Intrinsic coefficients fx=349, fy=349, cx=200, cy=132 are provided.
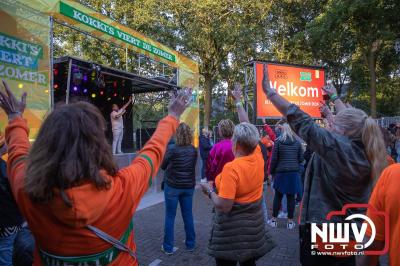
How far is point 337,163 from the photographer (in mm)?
2277

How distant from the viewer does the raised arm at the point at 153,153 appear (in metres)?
1.67

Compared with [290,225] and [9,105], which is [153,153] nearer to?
[9,105]

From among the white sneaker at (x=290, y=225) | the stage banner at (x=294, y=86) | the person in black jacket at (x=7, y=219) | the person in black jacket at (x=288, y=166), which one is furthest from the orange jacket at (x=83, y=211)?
the stage banner at (x=294, y=86)

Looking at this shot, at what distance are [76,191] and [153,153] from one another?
51 centimetres

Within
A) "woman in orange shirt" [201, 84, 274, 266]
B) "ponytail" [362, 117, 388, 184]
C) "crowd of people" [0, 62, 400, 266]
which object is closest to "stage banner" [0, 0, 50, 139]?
"crowd of people" [0, 62, 400, 266]

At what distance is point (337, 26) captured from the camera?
1720 cm

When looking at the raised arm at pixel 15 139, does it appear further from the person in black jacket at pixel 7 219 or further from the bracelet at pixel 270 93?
the bracelet at pixel 270 93

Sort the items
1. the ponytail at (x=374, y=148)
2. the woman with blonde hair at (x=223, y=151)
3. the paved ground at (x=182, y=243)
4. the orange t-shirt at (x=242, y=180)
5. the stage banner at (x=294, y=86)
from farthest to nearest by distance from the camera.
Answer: the stage banner at (x=294, y=86) → the paved ground at (x=182, y=243) → the woman with blonde hair at (x=223, y=151) → the orange t-shirt at (x=242, y=180) → the ponytail at (x=374, y=148)

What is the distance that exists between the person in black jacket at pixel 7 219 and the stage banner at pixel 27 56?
297cm

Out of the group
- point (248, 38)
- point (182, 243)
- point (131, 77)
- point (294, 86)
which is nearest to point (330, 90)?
point (182, 243)

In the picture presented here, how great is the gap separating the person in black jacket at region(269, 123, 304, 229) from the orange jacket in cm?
484

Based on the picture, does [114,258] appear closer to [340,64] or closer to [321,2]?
[321,2]

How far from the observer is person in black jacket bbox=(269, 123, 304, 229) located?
624 cm

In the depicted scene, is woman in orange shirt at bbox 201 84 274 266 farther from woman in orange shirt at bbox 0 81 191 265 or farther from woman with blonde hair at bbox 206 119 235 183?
woman with blonde hair at bbox 206 119 235 183
